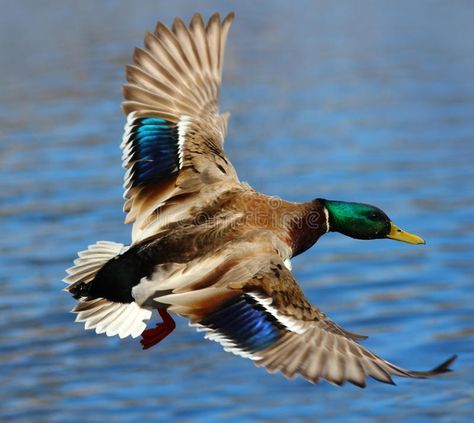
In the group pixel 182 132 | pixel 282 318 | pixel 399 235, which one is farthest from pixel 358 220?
pixel 282 318

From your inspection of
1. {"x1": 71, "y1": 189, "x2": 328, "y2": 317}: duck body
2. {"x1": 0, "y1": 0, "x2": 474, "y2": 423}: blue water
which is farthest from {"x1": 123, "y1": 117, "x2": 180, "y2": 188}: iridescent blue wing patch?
{"x1": 0, "y1": 0, "x2": 474, "y2": 423}: blue water

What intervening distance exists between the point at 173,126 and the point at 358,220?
1121mm

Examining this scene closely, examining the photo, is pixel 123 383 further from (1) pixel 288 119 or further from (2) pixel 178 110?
(1) pixel 288 119

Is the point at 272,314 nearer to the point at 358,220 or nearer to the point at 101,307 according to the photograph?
the point at 101,307

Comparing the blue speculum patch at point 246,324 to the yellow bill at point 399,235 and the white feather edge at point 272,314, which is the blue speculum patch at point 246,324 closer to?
the white feather edge at point 272,314

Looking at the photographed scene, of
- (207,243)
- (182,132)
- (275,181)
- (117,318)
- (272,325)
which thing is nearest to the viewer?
(272,325)

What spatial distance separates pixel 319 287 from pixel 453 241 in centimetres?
144

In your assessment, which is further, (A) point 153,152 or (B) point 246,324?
(A) point 153,152

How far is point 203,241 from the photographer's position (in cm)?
561

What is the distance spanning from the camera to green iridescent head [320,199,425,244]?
6324 millimetres

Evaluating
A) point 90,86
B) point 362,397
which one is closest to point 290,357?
point 362,397

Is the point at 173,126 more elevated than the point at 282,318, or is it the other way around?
the point at 173,126

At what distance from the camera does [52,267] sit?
940 centimetres

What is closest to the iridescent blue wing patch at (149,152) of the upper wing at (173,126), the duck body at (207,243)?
the upper wing at (173,126)
